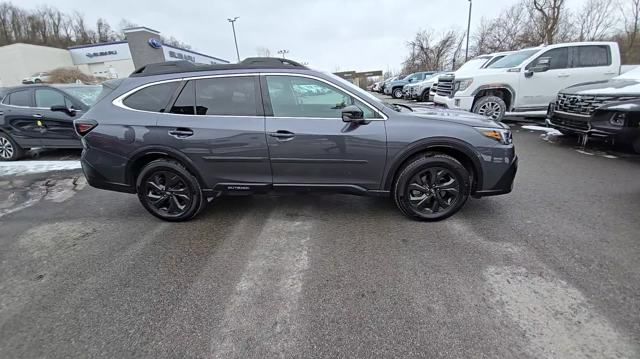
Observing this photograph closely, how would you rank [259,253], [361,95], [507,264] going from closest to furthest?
1. [507,264]
2. [259,253]
3. [361,95]

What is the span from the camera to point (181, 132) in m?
3.32

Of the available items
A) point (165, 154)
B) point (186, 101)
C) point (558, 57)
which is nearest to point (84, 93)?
point (165, 154)

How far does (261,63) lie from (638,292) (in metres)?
A: 3.79

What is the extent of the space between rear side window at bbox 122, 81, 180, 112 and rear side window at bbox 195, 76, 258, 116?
31cm

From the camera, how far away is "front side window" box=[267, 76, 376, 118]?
3.25m

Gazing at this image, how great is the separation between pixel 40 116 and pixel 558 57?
12241 mm

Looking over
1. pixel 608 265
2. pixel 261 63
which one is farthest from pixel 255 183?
pixel 608 265

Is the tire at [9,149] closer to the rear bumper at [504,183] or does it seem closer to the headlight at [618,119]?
the rear bumper at [504,183]

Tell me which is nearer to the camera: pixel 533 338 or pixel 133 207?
pixel 533 338

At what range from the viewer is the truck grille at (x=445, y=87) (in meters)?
Result: 9.00

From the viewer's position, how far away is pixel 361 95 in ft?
10.8

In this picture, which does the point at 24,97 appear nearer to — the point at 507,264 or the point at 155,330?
the point at 155,330

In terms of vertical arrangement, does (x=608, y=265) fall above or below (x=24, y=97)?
below

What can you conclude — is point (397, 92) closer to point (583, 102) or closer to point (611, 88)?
point (583, 102)
